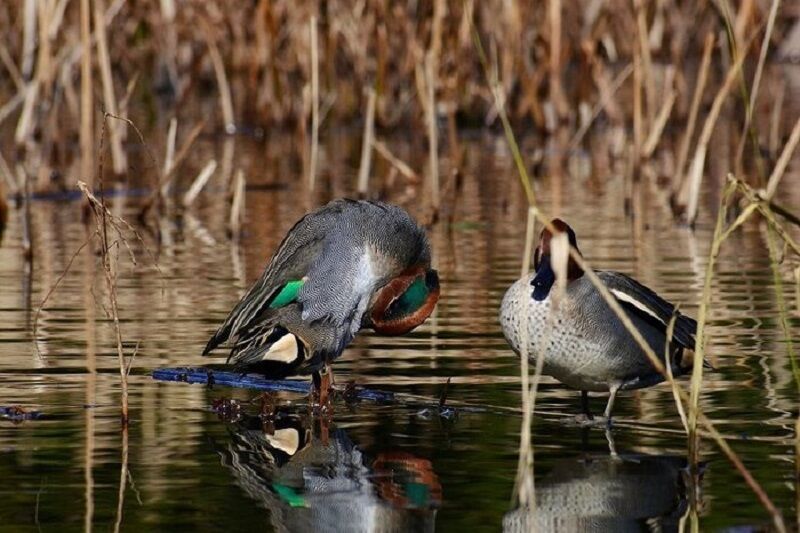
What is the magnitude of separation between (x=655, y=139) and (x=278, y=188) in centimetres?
278

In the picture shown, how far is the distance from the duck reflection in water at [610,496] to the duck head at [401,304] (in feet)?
4.68

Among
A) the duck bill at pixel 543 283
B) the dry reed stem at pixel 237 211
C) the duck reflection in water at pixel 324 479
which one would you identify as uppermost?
the dry reed stem at pixel 237 211

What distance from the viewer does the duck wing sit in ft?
20.0

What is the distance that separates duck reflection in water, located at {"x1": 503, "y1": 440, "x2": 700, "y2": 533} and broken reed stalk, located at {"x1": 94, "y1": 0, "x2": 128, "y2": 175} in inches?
248

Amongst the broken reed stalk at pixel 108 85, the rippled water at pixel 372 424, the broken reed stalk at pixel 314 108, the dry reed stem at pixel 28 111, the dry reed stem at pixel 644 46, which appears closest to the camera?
the rippled water at pixel 372 424

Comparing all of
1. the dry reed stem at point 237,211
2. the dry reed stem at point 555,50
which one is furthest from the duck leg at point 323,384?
the dry reed stem at point 555,50

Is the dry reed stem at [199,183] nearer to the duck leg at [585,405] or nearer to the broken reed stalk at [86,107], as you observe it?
the broken reed stalk at [86,107]

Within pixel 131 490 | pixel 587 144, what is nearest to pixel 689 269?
pixel 131 490

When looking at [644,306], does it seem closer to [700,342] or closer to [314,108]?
[700,342]

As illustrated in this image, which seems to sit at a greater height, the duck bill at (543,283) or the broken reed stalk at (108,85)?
the broken reed stalk at (108,85)

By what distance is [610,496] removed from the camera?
482 centimetres

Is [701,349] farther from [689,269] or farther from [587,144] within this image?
[587,144]

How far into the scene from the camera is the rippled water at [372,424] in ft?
15.3

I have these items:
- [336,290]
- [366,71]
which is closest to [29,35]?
[366,71]
